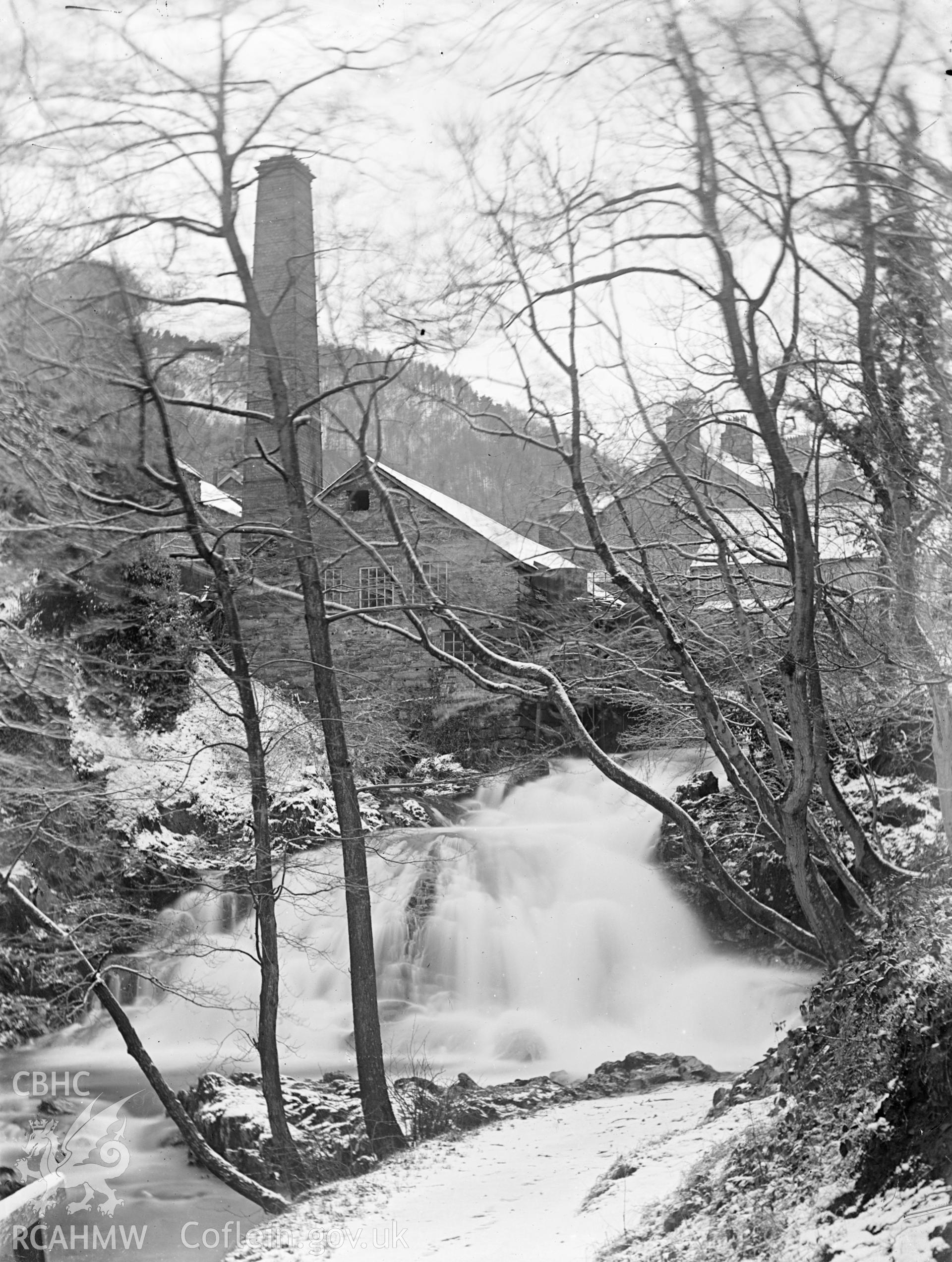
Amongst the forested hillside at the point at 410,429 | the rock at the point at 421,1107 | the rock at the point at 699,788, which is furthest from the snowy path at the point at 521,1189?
the forested hillside at the point at 410,429

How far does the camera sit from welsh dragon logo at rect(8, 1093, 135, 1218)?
→ 2.89 meters

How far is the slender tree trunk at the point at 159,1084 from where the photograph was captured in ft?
9.09

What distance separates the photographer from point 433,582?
2744mm

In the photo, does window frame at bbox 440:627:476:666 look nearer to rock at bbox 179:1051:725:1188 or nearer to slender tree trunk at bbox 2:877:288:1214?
rock at bbox 179:1051:725:1188

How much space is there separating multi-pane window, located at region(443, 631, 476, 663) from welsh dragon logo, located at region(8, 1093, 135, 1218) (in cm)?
163

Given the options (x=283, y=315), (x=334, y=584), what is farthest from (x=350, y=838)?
(x=283, y=315)

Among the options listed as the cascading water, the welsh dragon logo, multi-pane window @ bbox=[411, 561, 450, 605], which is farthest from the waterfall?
multi-pane window @ bbox=[411, 561, 450, 605]

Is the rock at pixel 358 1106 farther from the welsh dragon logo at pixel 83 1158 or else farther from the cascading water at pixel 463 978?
the welsh dragon logo at pixel 83 1158

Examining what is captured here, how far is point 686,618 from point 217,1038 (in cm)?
182

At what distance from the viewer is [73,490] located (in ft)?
9.04

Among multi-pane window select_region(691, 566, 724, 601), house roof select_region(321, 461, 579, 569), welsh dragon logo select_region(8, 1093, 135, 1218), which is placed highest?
house roof select_region(321, 461, 579, 569)

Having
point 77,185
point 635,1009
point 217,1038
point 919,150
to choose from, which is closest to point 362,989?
point 217,1038

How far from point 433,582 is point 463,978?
121cm

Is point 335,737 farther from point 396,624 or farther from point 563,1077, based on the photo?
point 563,1077
